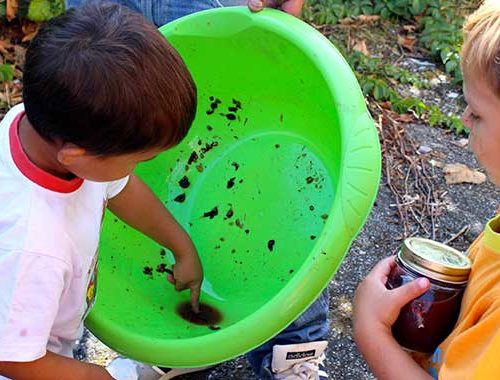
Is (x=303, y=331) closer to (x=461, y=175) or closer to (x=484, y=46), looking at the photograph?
(x=484, y=46)

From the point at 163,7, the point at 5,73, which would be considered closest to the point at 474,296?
the point at 163,7

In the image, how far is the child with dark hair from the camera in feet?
3.29

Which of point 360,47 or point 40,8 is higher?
point 40,8

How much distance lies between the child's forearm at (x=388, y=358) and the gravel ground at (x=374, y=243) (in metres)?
0.58

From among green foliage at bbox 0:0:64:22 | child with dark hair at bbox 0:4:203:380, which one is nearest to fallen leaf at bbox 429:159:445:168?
green foliage at bbox 0:0:64:22

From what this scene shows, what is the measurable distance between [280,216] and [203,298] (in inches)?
9.9

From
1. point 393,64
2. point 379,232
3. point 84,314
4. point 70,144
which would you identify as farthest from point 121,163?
point 393,64

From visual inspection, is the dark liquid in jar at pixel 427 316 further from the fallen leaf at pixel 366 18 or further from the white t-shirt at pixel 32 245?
the fallen leaf at pixel 366 18

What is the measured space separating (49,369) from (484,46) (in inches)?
32.4

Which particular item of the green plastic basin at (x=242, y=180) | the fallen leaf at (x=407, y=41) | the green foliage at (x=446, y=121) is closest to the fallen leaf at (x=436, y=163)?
the green foliage at (x=446, y=121)

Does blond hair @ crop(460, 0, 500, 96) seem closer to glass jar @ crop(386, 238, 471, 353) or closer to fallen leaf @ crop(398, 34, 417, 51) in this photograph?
glass jar @ crop(386, 238, 471, 353)

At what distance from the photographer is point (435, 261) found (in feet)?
3.70

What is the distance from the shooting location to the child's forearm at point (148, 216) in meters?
1.44

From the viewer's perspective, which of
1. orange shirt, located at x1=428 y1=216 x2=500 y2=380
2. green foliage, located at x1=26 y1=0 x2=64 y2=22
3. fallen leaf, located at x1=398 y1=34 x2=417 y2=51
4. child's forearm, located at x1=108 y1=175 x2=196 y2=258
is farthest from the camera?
fallen leaf, located at x1=398 y1=34 x2=417 y2=51
